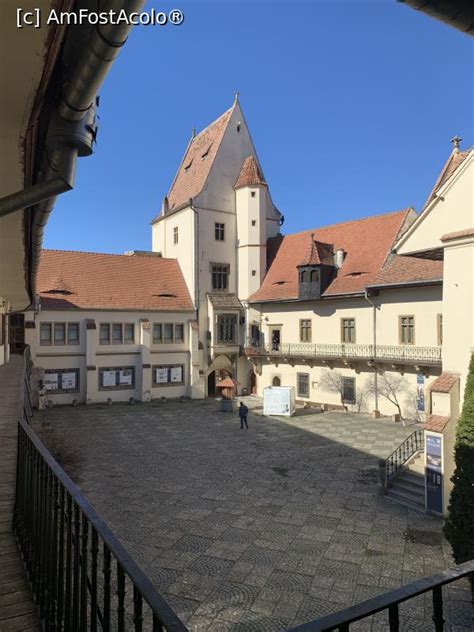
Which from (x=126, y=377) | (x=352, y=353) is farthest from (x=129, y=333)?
(x=352, y=353)

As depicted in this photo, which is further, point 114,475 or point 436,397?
point 114,475

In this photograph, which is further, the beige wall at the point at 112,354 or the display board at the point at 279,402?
the beige wall at the point at 112,354

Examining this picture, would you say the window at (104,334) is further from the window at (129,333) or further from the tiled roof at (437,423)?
the tiled roof at (437,423)

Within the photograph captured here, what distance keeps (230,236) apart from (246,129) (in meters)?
9.98

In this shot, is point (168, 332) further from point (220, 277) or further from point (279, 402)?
point (279, 402)

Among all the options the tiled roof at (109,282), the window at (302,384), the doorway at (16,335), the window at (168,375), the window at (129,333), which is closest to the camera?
the window at (302,384)

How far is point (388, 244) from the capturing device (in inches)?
1101

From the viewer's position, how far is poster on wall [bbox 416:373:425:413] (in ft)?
76.7

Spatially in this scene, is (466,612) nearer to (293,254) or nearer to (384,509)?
(384,509)

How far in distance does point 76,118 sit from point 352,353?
→ 82.9ft

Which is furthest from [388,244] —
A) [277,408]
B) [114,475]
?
[114,475]

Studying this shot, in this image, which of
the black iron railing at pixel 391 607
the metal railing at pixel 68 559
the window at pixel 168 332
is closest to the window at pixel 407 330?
the window at pixel 168 332

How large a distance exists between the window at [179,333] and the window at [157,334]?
3.78 ft

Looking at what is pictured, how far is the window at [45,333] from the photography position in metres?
29.0
